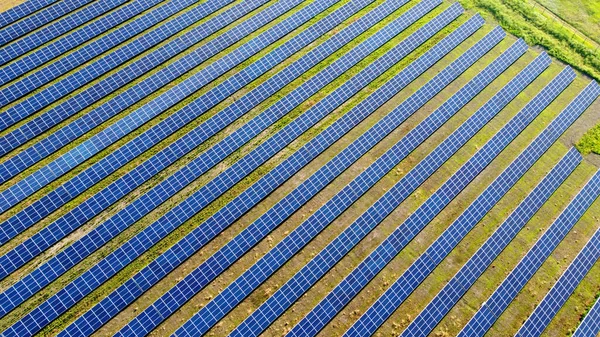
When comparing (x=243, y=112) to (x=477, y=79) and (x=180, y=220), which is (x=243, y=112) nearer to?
(x=180, y=220)

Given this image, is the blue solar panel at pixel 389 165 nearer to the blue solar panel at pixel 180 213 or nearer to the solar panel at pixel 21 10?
the blue solar panel at pixel 180 213

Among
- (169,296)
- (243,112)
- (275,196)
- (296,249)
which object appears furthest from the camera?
(243,112)

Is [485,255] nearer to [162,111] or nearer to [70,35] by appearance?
[162,111]

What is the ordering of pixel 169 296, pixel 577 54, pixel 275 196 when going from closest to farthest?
pixel 169 296, pixel 275 196, pixel 577 54

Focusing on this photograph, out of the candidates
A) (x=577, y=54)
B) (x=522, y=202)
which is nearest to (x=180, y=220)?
(x=522, y=202)

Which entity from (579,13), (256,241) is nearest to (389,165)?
(256,241)

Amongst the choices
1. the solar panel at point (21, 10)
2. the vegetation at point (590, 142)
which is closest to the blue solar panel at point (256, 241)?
the vegetation at point (590, 142)

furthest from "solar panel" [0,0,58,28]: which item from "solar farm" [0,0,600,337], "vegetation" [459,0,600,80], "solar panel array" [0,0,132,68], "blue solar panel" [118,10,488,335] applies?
"vegetation" [459,0,600,80]
